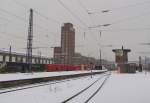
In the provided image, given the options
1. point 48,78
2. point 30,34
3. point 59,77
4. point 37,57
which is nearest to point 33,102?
point 48,78

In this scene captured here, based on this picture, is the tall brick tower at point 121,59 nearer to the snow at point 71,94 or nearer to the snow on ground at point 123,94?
the snow on ground at point 123,94

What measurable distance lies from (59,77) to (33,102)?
26.0 m

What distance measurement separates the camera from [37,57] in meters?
105

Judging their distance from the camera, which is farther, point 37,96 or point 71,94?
Result: point 71,94

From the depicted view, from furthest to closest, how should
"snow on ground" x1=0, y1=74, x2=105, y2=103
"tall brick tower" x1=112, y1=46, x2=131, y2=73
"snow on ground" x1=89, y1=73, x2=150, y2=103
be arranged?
"tall brick tower" x1=112, y1=46, x2=131, y2=73 → "snow on ground" x1=89, y1=73, x2=150, y2=103 → "snow on ground" x1=0, y1=74, x2=105, y2=103

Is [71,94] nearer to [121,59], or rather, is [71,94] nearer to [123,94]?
[123,94]

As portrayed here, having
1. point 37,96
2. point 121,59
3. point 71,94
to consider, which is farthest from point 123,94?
point 121,59

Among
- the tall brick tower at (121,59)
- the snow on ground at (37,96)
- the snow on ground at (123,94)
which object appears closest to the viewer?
the snow on ground at (37,96)

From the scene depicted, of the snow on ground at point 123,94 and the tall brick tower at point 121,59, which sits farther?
the tall brick tower at point 121,59

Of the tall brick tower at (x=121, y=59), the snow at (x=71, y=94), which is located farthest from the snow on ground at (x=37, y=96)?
the tall brick tower at (x=121, y=59)

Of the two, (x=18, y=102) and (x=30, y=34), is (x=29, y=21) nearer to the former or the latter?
(x=30, y=34)

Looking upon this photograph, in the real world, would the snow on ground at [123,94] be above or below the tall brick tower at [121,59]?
below

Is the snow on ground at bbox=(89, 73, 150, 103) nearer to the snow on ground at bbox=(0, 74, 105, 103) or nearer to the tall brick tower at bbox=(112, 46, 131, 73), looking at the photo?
the snow on ground at bbox=(0, 74, 105, 103)

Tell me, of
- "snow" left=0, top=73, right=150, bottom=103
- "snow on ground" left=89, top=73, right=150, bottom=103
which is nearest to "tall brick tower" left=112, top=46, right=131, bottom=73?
"snow on ground" left=89, top=73, right=150, bottom=103
